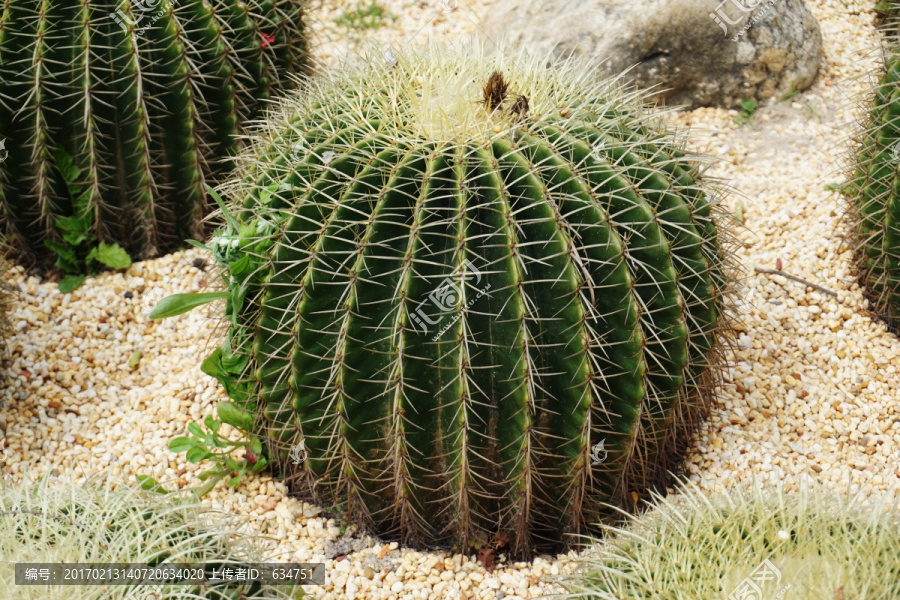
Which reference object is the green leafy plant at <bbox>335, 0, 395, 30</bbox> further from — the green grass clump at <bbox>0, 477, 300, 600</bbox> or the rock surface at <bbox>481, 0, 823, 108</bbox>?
the green grass clump at <bbox>0, 477, 300, 600</bbox>

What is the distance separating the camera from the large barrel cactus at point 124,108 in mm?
3809

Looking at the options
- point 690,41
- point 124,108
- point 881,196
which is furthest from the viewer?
point 690,41

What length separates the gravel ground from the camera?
305 cm

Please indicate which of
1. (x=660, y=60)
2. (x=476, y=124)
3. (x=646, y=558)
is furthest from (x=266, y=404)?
(x=660, y=60)

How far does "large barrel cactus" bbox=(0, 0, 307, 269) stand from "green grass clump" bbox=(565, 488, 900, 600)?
276cm

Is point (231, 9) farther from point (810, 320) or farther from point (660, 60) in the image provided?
point (810, 320)

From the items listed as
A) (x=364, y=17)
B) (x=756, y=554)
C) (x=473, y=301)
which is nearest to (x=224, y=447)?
(x=473, y=301)

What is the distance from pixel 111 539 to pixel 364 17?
15.7ft

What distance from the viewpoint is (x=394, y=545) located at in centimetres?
306

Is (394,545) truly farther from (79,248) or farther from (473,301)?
(79,248)

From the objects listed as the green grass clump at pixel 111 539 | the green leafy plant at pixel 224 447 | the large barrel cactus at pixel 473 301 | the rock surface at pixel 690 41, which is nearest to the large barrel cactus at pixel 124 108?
the large barrel cactus at pixel 473 301

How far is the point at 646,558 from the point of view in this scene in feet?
7.38

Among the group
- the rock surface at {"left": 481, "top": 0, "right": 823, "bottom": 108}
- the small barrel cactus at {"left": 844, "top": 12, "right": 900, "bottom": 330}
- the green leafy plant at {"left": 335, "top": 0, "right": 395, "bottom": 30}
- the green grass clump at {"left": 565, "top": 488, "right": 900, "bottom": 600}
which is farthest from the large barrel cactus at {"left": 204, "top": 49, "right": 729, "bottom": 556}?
the green leafy plant at {"left": 335, "top": 0, "right": 395, "bottom": 30}

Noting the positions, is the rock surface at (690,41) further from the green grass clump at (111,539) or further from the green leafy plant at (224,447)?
the green grass clump at (111,539)
